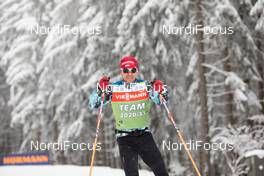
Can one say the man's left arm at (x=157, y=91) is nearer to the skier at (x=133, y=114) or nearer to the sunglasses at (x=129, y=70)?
the skier at (x=133, y=114)

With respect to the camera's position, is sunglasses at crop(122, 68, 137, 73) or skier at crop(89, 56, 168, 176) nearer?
skier at crop(89, 56, 168, 176)

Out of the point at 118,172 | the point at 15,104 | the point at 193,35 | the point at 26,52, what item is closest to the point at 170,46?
the point at 193,35

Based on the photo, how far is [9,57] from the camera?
70.5ft

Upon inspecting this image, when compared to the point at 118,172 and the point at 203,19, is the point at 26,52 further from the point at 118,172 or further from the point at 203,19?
the point at 118,172

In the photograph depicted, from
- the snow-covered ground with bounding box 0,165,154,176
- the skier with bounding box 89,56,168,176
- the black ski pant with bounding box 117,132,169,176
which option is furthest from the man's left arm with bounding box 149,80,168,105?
the snow-covered ground with bounding box 0,165,154,176

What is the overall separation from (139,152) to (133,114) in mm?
523

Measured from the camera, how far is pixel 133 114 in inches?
258

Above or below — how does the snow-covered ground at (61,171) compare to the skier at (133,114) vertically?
below

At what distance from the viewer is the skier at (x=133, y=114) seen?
6380 millimetres

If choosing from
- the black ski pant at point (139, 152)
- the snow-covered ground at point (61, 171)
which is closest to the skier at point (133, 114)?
the black ski pant at point (139, 152)

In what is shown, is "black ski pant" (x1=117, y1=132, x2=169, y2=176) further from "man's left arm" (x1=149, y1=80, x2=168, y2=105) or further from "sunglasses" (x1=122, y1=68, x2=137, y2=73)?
"sunglasses" (x1=122, y1=68, x2=137, y2=73)

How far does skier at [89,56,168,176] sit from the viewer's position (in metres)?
6.38

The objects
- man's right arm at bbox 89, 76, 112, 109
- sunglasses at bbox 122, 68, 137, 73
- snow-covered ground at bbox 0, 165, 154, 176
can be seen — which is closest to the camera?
sunglasses at bbox 122, 68, 137, 73

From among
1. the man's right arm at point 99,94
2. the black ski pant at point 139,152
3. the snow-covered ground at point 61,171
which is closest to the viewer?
the black ski pant at point 139,152
